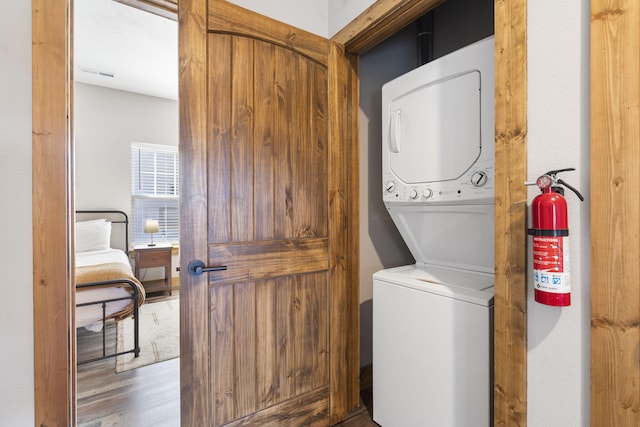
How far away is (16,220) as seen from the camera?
1007 millimetres

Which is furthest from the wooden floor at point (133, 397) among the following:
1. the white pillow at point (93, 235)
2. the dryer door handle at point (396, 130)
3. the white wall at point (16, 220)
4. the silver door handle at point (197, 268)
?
the white pillow at point (93, 235)

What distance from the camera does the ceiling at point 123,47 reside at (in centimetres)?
252

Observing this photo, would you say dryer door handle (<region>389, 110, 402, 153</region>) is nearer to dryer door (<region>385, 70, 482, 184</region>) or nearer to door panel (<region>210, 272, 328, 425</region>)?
dryer door (<region>385, 70, 482, 184</region>)

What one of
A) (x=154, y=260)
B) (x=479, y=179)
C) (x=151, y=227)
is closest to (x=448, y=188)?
(x=479, y=179)

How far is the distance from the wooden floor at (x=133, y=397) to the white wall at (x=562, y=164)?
1.13 metres

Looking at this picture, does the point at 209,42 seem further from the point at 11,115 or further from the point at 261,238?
the point at 261,238

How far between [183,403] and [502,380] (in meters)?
1.27

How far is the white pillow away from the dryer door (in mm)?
3916

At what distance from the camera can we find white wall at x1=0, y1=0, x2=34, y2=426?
99 cm

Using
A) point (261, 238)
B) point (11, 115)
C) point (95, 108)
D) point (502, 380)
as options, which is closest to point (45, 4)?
point (11, 115)

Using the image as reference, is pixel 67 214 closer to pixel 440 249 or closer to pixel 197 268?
pixel 197 268

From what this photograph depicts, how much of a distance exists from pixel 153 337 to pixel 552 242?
3223mm

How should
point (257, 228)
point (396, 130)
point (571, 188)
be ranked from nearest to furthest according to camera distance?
point (571, 188), point (257, 228), point (396, 130)

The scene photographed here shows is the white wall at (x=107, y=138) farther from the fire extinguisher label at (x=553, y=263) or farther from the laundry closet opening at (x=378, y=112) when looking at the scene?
the fire extinguisher label at (x=553, y=263)
